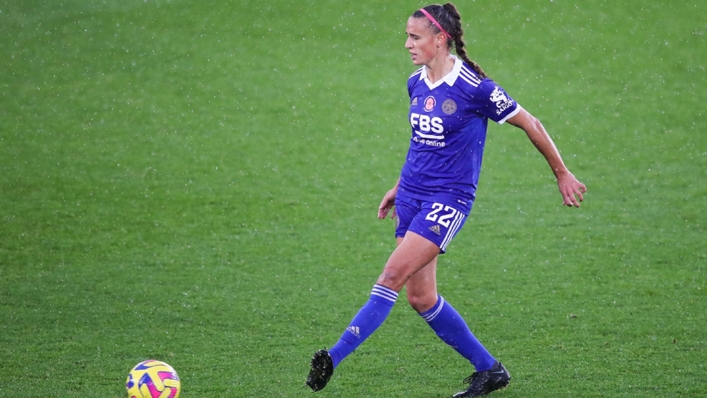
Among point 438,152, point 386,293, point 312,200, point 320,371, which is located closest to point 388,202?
point 438,152

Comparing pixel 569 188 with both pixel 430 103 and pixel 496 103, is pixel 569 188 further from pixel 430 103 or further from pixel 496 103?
pixel 430 103

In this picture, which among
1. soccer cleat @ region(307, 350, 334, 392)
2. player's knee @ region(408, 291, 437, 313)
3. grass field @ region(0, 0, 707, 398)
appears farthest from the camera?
grass field @ region(0, 0, 707, 398)

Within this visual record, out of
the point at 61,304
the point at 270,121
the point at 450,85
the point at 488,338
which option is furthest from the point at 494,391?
the point at 270,121

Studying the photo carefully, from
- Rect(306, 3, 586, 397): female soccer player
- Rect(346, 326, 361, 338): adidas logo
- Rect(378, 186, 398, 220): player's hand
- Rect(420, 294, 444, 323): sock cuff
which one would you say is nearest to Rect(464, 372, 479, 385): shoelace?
Rect(420, 294, 444, 323): sock cuff

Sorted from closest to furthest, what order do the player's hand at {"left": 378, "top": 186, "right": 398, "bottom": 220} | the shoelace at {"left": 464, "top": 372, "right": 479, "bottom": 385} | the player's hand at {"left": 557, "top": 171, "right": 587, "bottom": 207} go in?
1. the player's hand at {"left": 557, "top": 171, "right": 587, "bottom": 207}
2. the shoelace at {"left": 464, "top": 372, "right": 479, "bottom": 385}
3. the player's hand at {"left": 378, "top": 186, "right": 398, "bottom": 220}

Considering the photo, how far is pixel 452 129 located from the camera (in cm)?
491

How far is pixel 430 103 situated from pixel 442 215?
2.18 feet

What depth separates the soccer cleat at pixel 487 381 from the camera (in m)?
5.23

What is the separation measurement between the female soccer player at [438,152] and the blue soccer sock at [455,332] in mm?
107

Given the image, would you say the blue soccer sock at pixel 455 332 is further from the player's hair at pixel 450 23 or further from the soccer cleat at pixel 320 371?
the player's hair at pixel 450 23

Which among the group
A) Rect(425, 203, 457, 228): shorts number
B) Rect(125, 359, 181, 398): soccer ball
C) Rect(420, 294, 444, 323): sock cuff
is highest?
Rect(425, 203, 457, 228): shorts number

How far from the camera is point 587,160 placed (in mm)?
11586

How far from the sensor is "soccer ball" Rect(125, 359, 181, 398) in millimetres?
4668

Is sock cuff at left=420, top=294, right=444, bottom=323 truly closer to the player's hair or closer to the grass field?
the grass field
